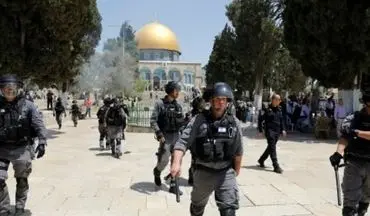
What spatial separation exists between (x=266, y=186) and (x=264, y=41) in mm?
17383

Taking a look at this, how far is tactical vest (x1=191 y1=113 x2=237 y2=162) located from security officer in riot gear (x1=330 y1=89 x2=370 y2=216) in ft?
4.37

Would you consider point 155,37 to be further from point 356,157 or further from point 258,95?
point 356,157

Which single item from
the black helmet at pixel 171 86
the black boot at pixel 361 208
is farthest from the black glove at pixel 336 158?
the black helmet at pixel 171 86

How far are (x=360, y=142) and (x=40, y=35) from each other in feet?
43.8

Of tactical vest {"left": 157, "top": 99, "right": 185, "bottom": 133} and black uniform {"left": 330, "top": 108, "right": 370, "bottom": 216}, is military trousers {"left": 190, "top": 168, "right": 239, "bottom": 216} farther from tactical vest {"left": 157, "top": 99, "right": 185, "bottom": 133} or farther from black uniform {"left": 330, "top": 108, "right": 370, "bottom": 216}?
tactical vest {"left": 157, "top": 99, "right": 185, "bottom": 133}

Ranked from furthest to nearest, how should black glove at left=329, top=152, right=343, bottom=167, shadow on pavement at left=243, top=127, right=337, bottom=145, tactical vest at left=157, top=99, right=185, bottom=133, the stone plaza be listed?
1. shadow on pavement at left=243, top=127, right=337, bottom=145
2. tactical vest at left=157, top=99, right=185, bottom=133
3. the stone plaza
4. black glove at left=329, top=152, right=343, bottom=167

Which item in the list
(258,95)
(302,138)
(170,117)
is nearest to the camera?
(170,117)

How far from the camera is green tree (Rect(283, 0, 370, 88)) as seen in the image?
49.6ft

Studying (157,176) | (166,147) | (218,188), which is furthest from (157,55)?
(218,188)

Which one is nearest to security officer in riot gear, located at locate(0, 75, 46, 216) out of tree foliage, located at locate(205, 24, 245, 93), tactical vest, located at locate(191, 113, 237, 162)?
tactical vest, located at locate(191, 113, 237, 162)

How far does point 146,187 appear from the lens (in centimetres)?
762

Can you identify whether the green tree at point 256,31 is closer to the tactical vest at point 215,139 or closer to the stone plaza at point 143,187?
the stone plaza at point 143,187

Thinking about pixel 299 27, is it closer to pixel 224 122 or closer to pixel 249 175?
pixel 249 175

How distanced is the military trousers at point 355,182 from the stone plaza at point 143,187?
1.27 meters
